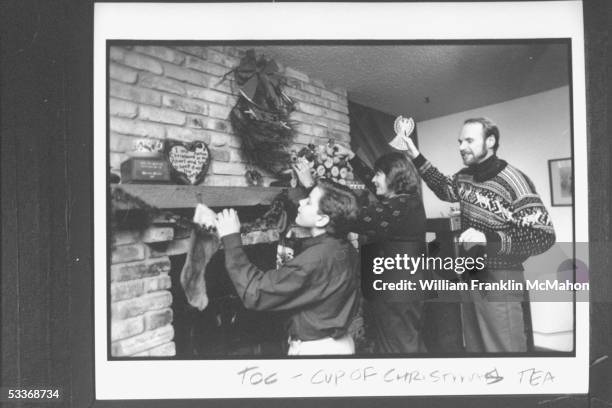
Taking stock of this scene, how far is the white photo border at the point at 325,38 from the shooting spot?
1320mm

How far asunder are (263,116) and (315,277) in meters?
0.63

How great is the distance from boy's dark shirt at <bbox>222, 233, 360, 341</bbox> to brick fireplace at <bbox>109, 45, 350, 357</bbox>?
12 centimetres

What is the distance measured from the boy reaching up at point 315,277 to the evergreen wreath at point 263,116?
0.20m

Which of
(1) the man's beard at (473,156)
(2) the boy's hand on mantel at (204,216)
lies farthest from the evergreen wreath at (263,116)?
(1) the man's beard at (473,156)

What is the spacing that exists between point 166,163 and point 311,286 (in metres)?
0.70

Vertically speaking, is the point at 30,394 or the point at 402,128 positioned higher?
the point at 402,128

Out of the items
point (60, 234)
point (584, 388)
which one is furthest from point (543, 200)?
point (60, 234)

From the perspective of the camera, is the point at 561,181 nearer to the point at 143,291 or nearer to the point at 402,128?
the point at 402,128

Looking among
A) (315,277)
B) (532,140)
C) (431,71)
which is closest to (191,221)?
(315,277)

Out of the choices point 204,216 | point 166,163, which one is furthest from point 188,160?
point 204,216

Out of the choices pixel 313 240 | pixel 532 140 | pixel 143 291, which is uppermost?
pixel 532 140

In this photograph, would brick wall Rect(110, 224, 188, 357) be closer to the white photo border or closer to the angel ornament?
the white photo border

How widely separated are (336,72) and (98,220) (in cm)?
103

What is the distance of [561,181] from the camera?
1.31 metres
